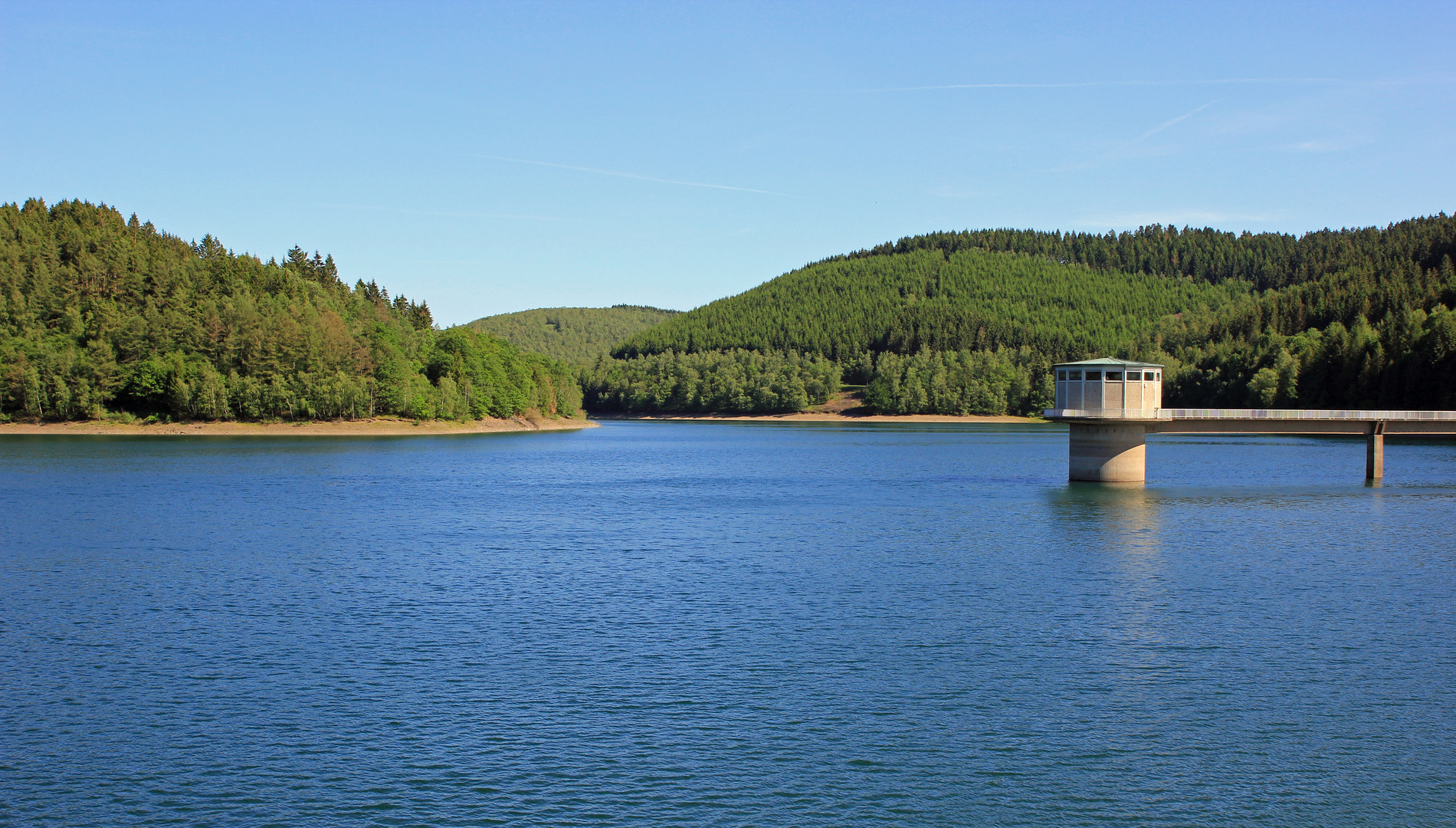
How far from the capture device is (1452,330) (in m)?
121

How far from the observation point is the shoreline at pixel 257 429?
115125 mm

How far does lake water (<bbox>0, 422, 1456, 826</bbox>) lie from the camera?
15086 millimetres

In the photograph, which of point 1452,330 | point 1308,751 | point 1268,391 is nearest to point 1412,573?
point 1308,751

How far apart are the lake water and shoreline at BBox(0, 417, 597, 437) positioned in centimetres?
7337

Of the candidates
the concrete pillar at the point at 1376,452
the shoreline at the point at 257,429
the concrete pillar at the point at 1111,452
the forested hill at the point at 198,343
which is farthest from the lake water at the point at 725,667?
the forested hill at the point at 198,343

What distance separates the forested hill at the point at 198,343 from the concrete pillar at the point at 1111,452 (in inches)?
3521

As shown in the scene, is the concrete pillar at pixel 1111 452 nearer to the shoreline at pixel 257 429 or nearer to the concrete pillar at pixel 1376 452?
the concrete pillar at pixel 1376 452

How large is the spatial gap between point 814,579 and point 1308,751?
52.8 ft

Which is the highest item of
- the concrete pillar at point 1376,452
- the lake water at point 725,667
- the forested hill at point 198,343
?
the forested hill at point 198,343

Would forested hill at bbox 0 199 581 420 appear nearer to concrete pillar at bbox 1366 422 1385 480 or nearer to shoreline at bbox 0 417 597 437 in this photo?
shoreline at bbox 0 417 597 437

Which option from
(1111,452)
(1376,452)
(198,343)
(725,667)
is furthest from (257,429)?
(725,667)

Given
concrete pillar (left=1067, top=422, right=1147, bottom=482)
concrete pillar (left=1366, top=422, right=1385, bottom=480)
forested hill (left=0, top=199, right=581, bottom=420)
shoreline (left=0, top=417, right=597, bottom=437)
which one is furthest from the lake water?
forested hill (left=0, top=199, right=581, bottom=420)

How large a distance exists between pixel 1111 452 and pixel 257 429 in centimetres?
9392

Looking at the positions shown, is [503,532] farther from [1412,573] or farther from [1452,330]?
[1452,330]
